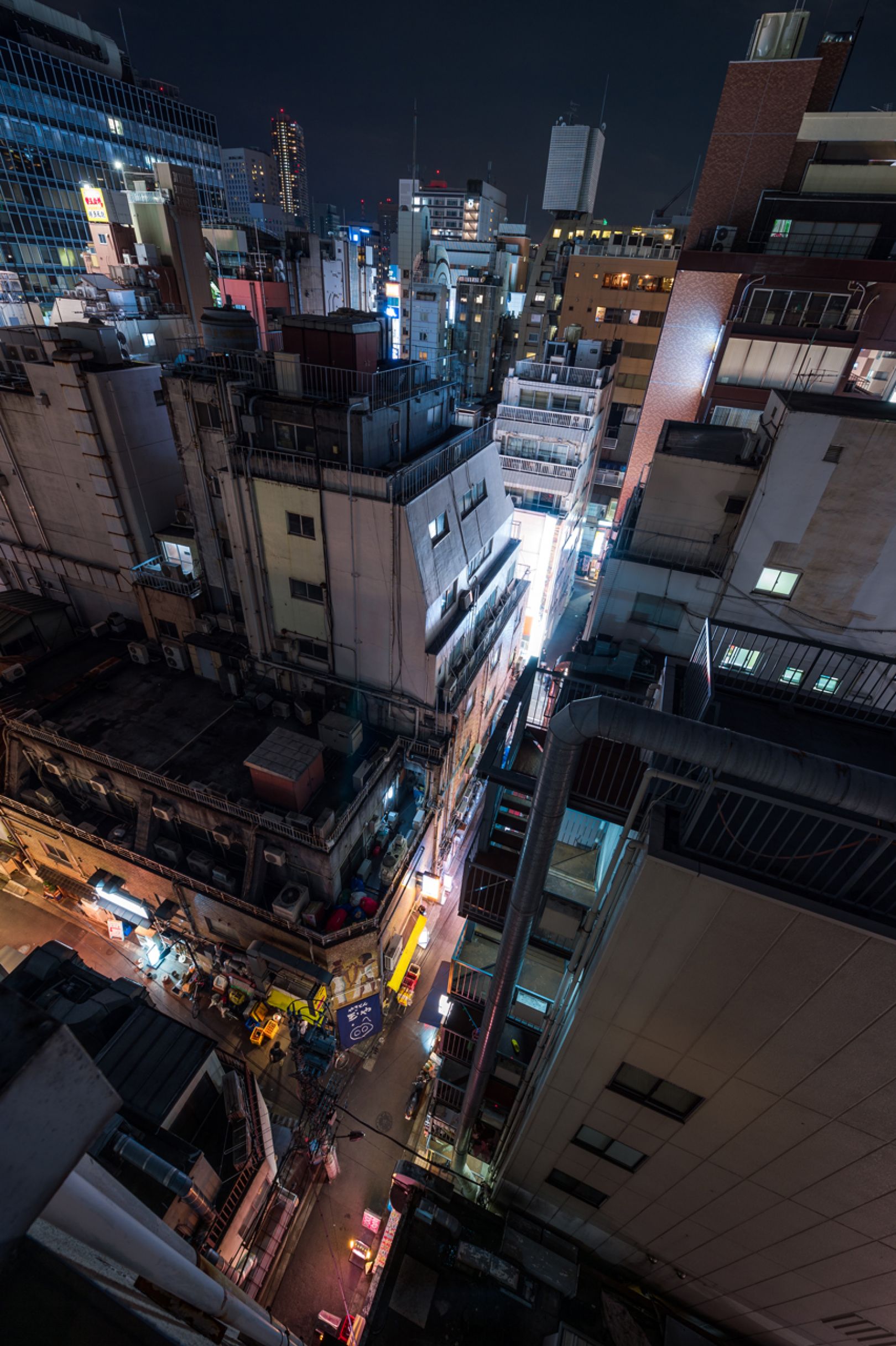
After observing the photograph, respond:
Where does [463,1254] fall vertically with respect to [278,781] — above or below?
below

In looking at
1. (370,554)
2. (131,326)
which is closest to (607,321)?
(131,326)

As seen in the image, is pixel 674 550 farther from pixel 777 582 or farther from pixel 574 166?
pixel 574 166

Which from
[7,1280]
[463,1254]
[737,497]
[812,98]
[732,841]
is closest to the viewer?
[7,1280]

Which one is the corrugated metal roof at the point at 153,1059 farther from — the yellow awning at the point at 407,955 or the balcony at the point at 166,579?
the balcony at the point at 166,579

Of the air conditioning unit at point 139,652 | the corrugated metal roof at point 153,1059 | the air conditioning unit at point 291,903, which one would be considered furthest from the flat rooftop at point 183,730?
the corrugated metal roof at point 153,1059

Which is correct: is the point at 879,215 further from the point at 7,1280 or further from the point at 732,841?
the point at 7,1280

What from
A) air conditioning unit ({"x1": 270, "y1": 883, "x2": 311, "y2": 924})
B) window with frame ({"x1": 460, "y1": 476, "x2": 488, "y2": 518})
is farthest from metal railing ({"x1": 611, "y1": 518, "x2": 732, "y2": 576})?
air conditioning unit ({"x1": 270, "y1": 883, "x2": 311, "y2": 924})

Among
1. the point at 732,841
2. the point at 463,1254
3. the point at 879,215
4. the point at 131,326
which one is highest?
the point at 879,215
